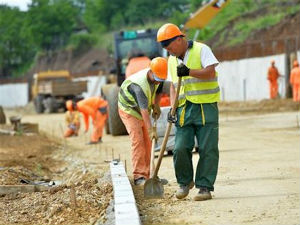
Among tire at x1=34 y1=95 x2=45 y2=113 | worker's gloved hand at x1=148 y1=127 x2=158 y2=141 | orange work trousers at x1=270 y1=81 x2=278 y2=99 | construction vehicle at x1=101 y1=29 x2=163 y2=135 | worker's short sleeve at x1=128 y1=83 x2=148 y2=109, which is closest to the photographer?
worker's gloved hand at x1=148 y1=127 x2=158 y2=141

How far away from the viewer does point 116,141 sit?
19734mm

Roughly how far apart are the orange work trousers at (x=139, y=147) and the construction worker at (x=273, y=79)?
2297 centimetres

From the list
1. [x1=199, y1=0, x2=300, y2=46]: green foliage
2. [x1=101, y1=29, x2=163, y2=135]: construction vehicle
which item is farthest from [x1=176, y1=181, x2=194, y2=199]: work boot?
[x1=199, y1=0, x2=300, y2=46]: green foliage

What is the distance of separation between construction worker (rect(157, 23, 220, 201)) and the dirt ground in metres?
0.31

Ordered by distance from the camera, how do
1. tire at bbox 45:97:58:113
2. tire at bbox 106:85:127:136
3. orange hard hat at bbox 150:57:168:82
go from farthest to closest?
1. tire at bbox 45:97:58:113
2. tire at bbox 106:85:127:136
3. orange hard hat at bbox 150:57:168:82

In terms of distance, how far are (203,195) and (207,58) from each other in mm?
1448

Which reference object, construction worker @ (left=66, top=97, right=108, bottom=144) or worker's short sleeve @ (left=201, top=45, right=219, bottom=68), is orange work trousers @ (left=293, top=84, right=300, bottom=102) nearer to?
construction worker @ (left=66, top=97, right=108, bottom=144)

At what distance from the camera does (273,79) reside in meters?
33.9

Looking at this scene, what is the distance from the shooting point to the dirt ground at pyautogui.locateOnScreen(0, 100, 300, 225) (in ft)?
26.3

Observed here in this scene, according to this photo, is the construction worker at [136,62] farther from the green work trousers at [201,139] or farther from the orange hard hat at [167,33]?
the orange hard hat at [167,33]

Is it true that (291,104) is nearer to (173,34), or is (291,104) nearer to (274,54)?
(274,54)

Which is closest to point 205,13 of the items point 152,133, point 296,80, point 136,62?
point 296,80

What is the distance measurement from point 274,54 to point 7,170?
85.8 ft

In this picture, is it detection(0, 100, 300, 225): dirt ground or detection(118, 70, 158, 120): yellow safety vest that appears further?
detection(118, 70, 158, 120): yellow safety vest
